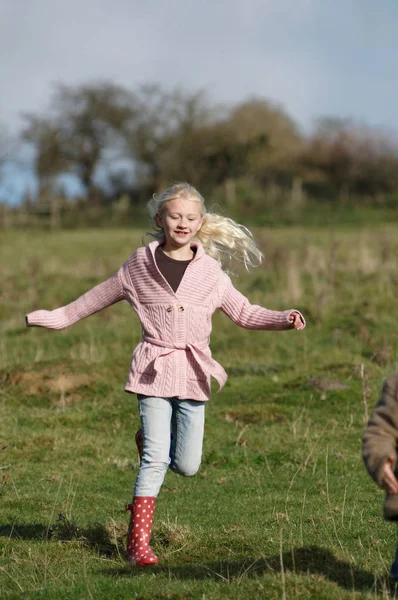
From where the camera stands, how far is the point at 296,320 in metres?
5.83

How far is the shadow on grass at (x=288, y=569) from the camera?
4895 mm

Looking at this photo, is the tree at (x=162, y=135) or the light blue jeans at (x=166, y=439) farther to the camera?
the tree at (x=162, y=135)

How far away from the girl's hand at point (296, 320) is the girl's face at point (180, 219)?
2.66 ft

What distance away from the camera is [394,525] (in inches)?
260

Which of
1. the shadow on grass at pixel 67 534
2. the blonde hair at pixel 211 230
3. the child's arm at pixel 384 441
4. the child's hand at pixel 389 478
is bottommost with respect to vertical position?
the shadow on grass at pixel 67 534

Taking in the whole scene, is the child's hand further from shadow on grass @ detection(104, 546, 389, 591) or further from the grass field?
shadow on grass @ detection(104, 546, 389, 591)

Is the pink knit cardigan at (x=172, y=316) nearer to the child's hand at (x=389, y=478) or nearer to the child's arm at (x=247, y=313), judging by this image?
the child's arm at (x=247, y=313)

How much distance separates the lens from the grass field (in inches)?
208

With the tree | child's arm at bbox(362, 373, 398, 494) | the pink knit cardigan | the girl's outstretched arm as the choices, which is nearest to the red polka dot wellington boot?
the pink knit cardigan

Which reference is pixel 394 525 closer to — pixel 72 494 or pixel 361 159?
pixel 72 494

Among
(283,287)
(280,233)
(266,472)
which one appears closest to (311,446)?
(266,472)

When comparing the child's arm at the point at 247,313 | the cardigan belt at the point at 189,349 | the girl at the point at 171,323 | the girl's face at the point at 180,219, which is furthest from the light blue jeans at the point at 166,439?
the girl's face at the point at 180,219

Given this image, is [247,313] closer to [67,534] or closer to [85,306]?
[85,306]

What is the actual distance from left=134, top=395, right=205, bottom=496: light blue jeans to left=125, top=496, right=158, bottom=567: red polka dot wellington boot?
6cm
